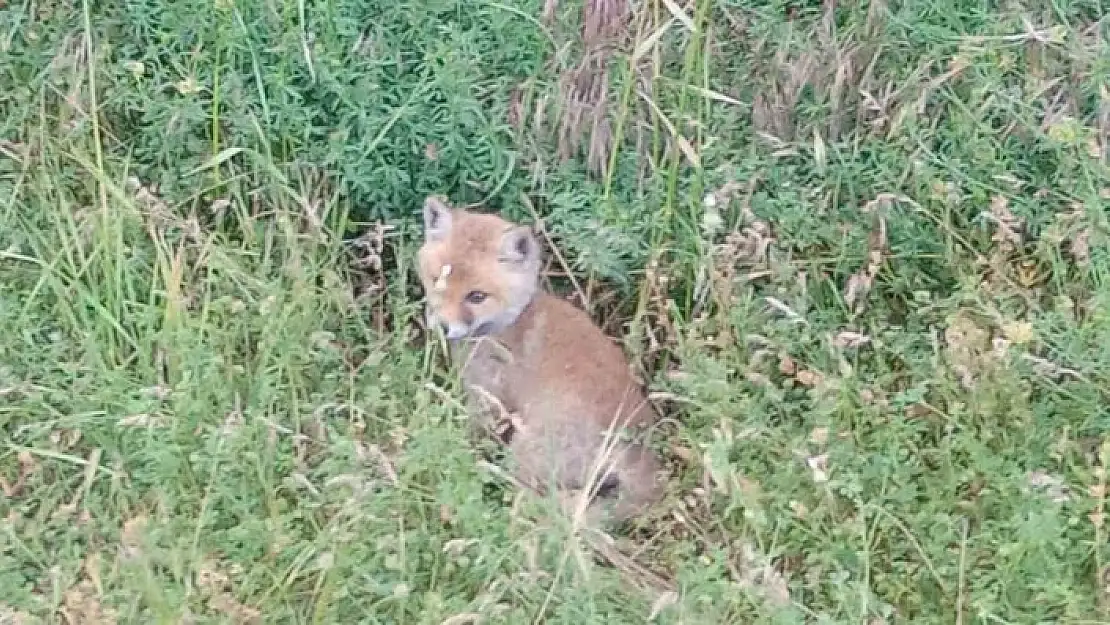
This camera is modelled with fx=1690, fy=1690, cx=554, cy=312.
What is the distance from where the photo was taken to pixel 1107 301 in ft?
13.7

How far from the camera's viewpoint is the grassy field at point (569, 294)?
3.92m

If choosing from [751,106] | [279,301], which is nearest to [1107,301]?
[751,106]

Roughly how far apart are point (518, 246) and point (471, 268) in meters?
0.15

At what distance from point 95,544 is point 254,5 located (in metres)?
1.73

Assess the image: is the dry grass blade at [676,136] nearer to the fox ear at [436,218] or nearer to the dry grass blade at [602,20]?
the dry grass blade at [602,20]

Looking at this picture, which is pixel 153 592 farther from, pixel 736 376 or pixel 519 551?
pixel 736 376

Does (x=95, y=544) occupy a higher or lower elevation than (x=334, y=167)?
lower

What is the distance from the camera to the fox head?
15.5 ft

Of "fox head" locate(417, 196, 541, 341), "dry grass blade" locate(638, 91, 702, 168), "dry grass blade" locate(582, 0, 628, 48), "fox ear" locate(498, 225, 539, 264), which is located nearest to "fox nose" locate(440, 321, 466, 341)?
"fox head" locate(417, 196, 541, 341)

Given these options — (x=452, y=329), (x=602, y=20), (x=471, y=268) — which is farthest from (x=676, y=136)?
(x=452, y=329)

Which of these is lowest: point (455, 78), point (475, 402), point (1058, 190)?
point (475, 402)

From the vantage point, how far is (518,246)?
15.6 ft

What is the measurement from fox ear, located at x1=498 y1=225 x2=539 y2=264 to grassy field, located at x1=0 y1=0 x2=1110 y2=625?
14 cm

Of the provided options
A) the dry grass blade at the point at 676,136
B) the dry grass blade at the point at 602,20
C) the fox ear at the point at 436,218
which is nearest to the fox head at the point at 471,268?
the fox ear at the point at 436,218
